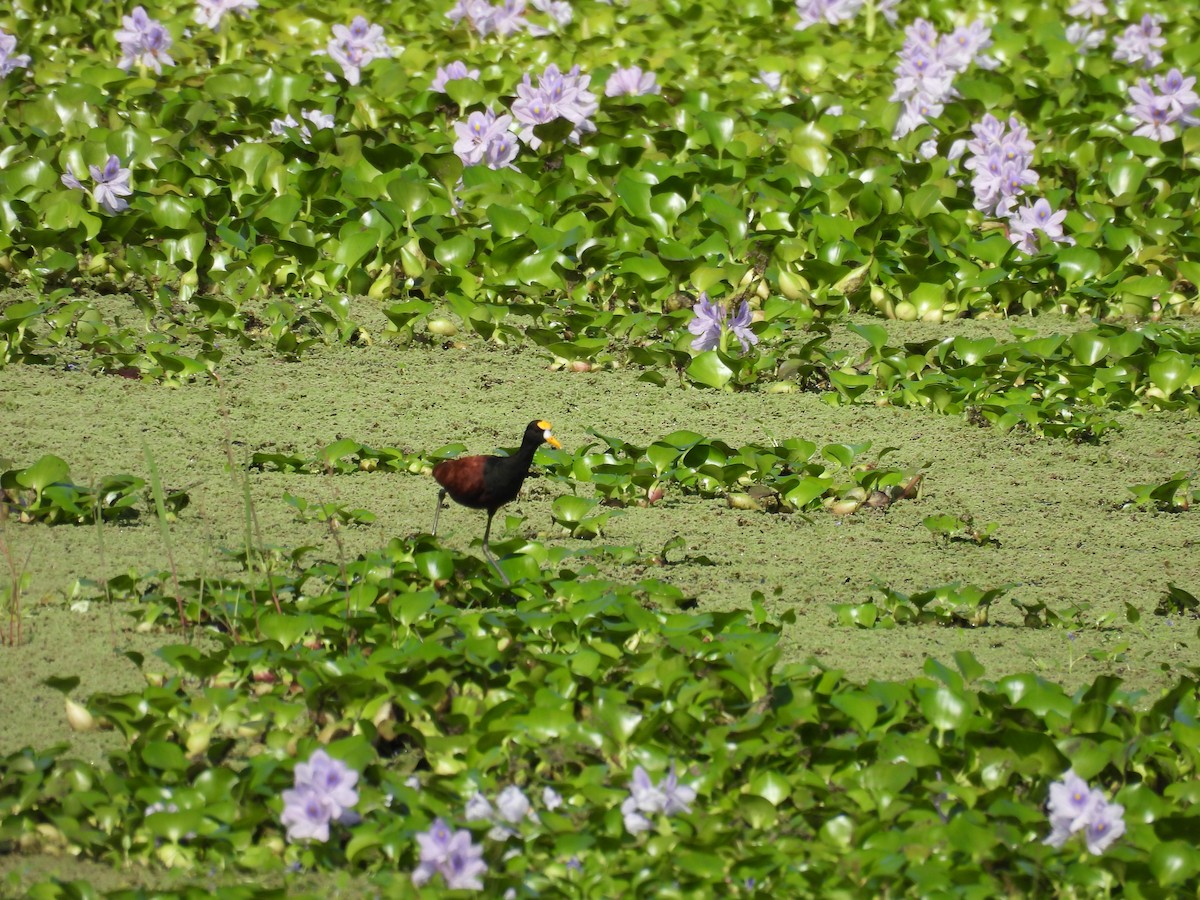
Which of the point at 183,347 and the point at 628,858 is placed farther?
the point at 183,347

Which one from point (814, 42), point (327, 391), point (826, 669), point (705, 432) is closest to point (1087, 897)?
point (826, 669)

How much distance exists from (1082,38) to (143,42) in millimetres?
5036

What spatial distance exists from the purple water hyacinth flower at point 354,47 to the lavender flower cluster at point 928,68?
2515 mm

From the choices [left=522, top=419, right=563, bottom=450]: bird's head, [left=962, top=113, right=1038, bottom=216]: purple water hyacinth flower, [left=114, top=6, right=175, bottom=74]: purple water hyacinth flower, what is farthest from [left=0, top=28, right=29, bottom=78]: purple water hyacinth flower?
[left=962, top=113, right=1038, bottom=216]: purple water hyacinth flower

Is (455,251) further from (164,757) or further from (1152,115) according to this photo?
(1152,115)

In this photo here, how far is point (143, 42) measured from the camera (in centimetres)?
764

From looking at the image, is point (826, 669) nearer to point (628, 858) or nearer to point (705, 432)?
point (628, 858)

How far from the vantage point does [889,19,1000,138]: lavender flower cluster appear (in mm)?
7523

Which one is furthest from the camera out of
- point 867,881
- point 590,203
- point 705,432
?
point 590,203

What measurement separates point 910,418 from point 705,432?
77cm

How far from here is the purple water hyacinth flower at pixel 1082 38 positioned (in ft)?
29.8

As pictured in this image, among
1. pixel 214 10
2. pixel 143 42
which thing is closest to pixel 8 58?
pixel 143 42

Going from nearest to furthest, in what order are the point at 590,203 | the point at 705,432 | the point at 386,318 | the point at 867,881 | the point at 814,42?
the point at 867,881
the point at 705,432
the point at 386,318
the point at 590,203
the point at 814,42

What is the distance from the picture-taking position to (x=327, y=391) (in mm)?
5660
